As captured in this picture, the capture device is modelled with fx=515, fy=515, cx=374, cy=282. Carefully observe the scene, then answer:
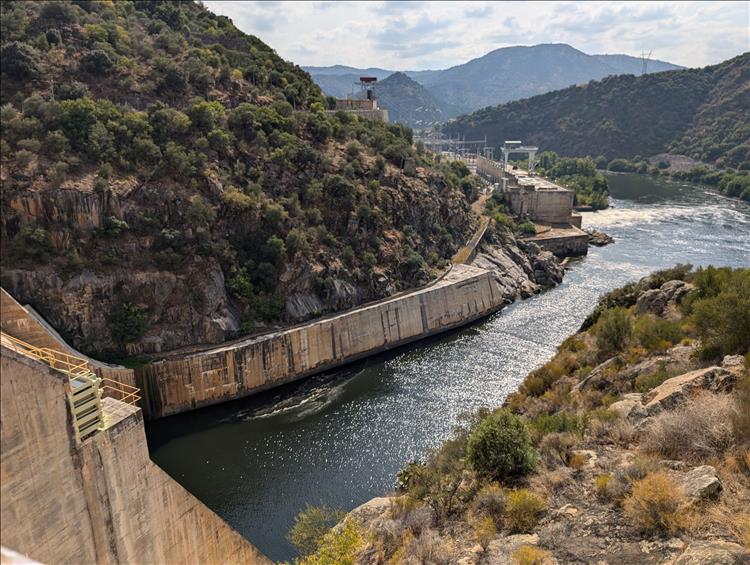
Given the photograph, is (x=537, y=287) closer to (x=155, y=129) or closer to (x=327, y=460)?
(x=327, y=460)

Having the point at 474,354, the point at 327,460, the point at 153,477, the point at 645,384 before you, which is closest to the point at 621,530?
the point at 645,384

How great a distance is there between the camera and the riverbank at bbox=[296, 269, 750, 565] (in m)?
12.3

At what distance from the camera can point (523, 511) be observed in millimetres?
14453

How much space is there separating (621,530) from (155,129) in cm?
4219

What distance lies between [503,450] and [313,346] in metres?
24.0

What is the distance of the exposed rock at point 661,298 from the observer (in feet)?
99.0

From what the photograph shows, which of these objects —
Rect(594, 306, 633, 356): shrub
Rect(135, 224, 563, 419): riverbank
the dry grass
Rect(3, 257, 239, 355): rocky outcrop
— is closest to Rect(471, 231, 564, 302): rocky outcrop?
Rect(135, 224, 563, 419): riverbank

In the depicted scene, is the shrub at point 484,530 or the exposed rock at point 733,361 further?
the exposed rock at point 733,361

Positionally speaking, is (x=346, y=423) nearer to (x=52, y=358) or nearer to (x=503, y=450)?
(x=503, y=450)

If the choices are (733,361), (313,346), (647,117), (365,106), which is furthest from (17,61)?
(647,117)

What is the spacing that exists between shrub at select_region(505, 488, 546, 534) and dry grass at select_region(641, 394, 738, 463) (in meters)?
3.97

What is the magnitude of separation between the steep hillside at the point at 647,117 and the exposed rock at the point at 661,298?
115 metres

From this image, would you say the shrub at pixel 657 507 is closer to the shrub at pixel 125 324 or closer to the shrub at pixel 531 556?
the shrub at pixel 531 556

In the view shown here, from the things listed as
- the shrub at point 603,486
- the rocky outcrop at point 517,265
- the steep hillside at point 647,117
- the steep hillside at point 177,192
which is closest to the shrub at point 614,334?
the shrub at point 603,486
